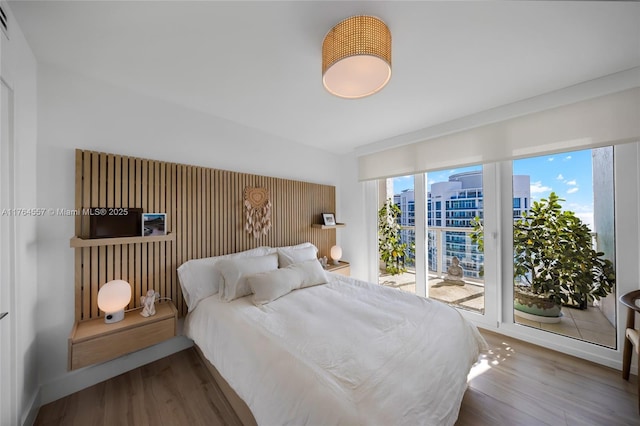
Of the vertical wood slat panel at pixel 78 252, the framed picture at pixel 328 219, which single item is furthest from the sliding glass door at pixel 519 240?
the vertical wood slat panel at pixel 78 252

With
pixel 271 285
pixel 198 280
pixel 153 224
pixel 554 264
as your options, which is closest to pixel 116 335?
pixel 198 280

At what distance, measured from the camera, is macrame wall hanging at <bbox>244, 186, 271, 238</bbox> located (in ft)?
9.15

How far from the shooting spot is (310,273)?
7.90ft

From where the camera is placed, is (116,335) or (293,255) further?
(293,255)

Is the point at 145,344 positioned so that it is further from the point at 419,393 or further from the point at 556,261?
the point at 556,261

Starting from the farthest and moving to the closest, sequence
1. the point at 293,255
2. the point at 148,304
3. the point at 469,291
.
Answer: the point at 469,291
the point at 293,255
the point at 148,304

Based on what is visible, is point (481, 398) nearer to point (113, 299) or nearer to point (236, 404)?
point (236, 404)

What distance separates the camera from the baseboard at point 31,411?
1.43 meters

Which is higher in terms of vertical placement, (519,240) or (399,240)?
(519,240)

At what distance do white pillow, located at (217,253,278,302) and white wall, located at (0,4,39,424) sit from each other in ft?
3.87

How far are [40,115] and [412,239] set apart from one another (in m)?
4.00

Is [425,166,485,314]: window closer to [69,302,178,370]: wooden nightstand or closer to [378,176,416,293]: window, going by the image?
[378,176,416,293]: window

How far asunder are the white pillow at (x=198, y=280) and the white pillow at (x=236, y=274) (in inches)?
5.0

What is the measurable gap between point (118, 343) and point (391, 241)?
11.0 ft
